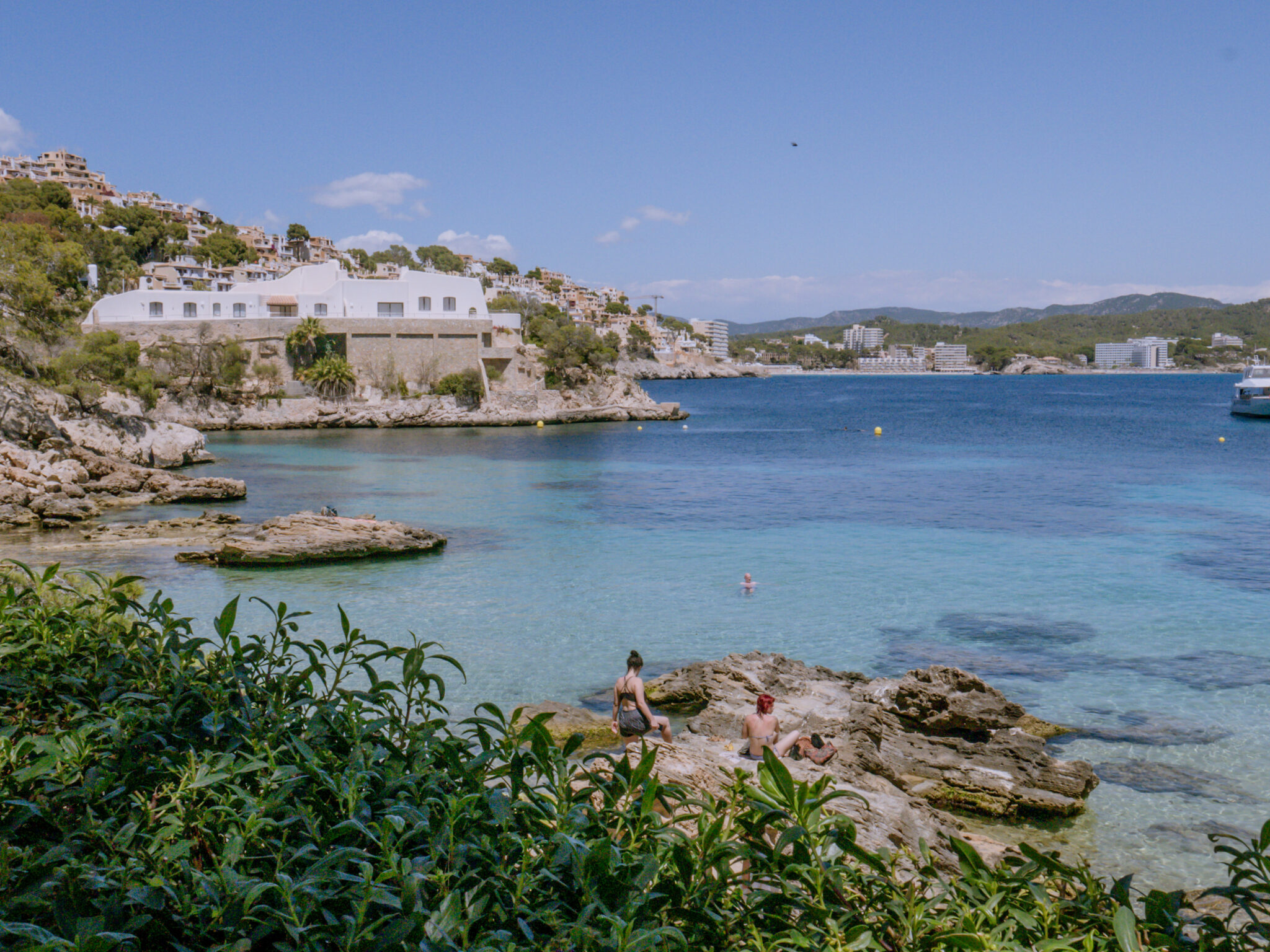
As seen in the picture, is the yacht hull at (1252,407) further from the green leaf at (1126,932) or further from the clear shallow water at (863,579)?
the green leaf at (1126,932)

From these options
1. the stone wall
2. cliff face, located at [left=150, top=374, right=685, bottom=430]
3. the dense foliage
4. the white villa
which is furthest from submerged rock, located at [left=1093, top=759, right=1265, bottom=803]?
the stone wall

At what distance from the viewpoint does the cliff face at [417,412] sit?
55125 millimetres

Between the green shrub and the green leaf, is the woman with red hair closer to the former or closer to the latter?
the green leaf

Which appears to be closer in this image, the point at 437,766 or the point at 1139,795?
the point at 437,766

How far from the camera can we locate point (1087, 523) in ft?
77.1

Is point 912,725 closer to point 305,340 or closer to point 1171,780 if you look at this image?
point 1171,780

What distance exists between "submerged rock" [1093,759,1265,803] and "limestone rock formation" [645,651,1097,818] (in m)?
0.60

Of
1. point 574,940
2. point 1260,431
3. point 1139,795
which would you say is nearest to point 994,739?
point 1139,795

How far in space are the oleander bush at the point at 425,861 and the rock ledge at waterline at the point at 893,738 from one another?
3.58 m

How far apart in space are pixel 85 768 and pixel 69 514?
76.7 ft

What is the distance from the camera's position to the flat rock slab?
59.1ft

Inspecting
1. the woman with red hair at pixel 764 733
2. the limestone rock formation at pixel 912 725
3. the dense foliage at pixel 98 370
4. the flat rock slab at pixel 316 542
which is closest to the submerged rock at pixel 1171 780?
the limestone rock formation at pixel 912 725

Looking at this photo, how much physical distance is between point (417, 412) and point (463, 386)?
13.2 feet

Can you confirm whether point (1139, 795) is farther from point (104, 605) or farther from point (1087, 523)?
point (1087, 523)
